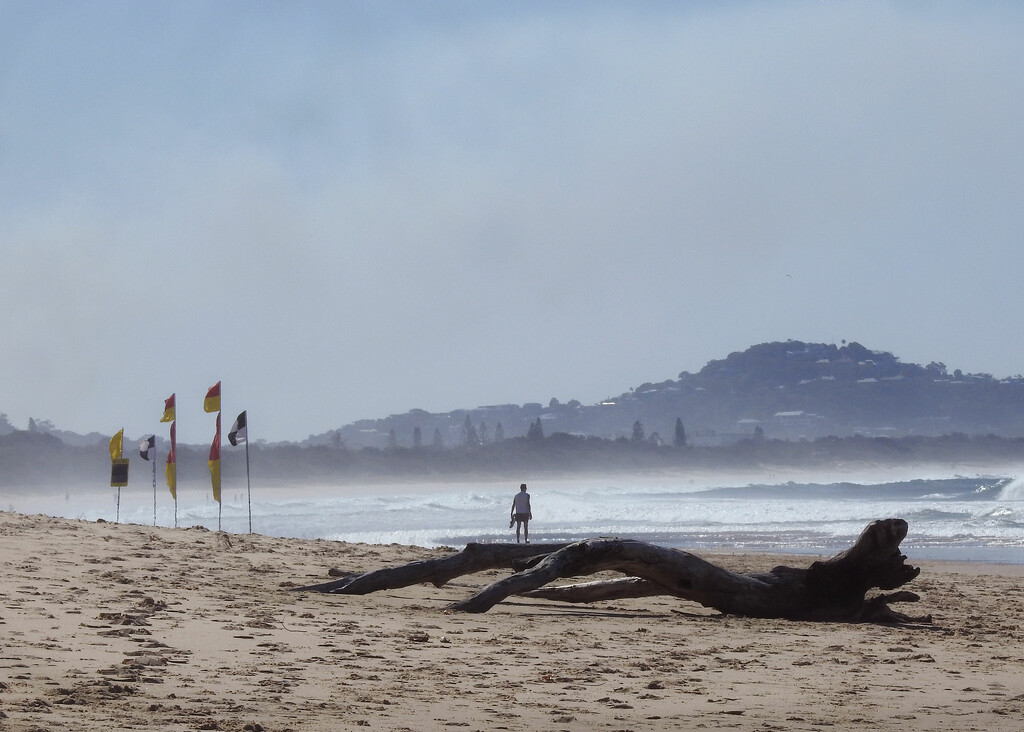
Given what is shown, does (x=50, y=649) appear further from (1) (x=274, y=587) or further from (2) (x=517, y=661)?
(1) (x=274, y=587)

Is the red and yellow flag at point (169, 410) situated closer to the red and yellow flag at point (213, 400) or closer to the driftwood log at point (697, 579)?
the red and yellow flag at point (213, 400)

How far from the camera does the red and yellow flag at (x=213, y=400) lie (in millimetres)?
24734

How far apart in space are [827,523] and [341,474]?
8935 centimetres

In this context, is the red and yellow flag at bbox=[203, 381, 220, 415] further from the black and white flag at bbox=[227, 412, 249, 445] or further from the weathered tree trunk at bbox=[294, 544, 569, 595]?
the weathered tree trunk at bbox=[294, 544, 569, 595]

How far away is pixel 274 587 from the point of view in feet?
38.9

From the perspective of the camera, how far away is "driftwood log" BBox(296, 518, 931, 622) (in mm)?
10797

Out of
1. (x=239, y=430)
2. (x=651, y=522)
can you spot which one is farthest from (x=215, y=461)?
(x=651, y=522)

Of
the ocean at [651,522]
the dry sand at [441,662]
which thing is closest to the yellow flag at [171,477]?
the ocean at [651,522]

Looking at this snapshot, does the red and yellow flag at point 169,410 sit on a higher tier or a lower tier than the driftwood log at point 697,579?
Answer: higher

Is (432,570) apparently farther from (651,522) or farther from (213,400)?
(651,522)

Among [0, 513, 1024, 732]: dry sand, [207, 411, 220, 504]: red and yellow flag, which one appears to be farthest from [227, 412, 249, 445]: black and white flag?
[0, 513, 1024, 732]: dry sand

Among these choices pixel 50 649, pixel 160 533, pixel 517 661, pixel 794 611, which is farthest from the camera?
pixel 160 533

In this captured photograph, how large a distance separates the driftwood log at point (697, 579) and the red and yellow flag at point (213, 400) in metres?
13.7

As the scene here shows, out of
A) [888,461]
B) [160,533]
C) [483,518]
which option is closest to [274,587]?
[160,533]
